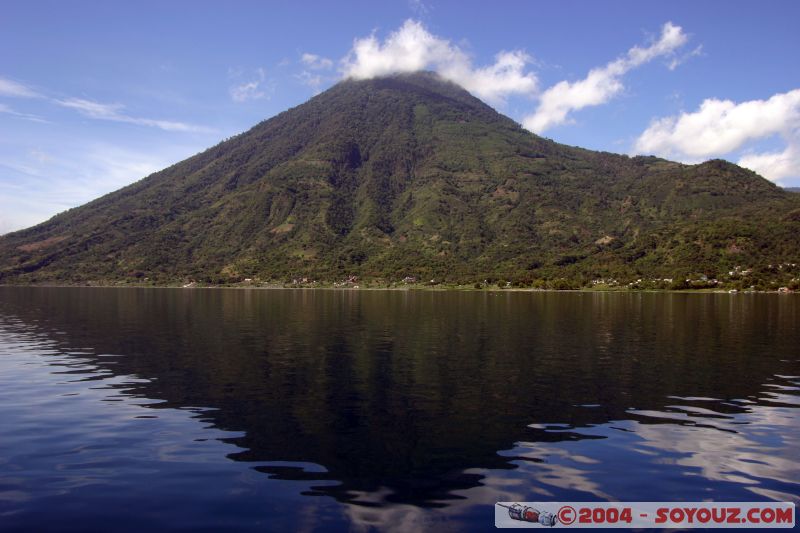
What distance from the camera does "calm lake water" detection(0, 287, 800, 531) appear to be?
17.2 metres

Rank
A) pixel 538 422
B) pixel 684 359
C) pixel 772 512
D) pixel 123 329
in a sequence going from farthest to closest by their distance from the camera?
pixel 123 329 < pixel 684 359 < pixel 538 422 < pixel 772 512

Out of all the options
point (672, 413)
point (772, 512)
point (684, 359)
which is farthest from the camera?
point (684, 359)

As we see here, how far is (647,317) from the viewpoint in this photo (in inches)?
3723

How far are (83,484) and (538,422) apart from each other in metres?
19.1

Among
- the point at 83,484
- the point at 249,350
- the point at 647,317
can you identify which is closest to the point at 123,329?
the point at 249,350

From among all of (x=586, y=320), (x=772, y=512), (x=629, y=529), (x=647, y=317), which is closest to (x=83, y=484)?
(x=629, y=529)

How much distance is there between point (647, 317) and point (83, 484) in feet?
303

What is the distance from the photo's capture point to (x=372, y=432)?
81.1 ft

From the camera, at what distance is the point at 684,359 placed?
4719cm

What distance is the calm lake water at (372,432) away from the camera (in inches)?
678

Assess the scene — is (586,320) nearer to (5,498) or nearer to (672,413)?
(672,413)

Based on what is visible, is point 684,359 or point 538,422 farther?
point 684,359

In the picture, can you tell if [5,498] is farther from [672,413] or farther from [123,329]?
[123,329]

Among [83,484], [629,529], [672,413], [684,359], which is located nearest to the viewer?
[629,529]
